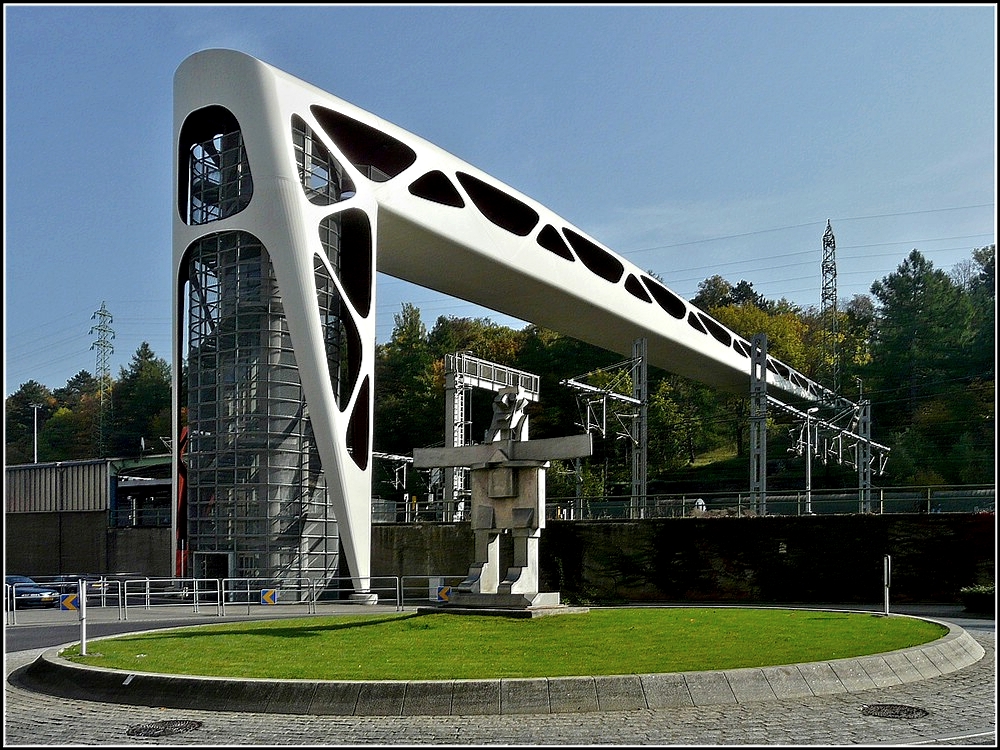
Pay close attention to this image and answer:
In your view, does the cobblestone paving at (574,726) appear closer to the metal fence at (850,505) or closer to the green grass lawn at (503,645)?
the green grass lawn at (503,645)

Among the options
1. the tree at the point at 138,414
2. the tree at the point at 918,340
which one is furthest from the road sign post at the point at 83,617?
the tree at the point at 138,414

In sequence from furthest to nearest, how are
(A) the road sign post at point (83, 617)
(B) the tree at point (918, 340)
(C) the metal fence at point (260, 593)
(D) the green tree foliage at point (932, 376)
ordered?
1. (B) the tree at point (918, 340)
2. (D) the green tree foliage at point (932, 376)
3. (C) the metal fence at point (260, 593)
4. (A) the road sign post at point (83, 617)

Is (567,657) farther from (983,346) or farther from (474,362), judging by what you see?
(983,346)

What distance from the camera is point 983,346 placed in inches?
2753

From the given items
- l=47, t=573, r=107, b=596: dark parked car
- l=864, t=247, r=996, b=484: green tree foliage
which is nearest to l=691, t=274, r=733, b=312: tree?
l=864, t=247, r=996, b=484: green tree foliage

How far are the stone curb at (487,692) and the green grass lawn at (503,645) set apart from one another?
0.61 m

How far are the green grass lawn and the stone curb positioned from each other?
61 centimetres

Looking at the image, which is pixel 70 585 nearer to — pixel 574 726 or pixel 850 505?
pixel 850 505

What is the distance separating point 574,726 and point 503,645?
14.5ft

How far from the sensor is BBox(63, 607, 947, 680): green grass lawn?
471 inches

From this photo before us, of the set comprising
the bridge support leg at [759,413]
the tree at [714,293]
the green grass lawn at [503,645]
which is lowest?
the green grass lawn at [503,645]

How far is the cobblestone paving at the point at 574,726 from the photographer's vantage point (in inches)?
355

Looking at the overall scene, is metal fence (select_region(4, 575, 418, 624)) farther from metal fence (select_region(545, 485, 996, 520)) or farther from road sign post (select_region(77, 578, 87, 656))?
road sign post (select_region(77, 578, 87, 656))

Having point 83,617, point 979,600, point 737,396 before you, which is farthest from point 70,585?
point 737,396
